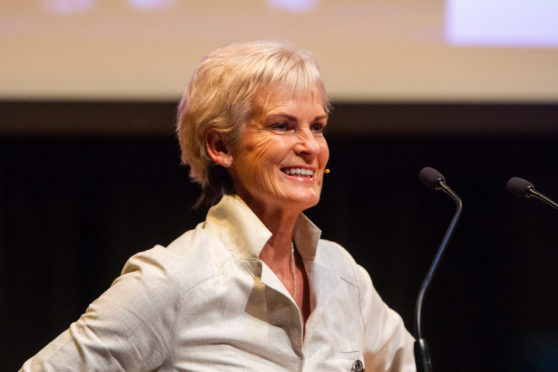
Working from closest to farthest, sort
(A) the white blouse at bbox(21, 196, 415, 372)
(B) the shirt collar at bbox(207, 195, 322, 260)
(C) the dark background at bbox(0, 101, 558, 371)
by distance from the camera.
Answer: (A) the white blouse at bbox(21, 196, 415, 372) → (B) the shirt collar at bbox(207, 195, 322, 260) → (C) the dark background at bbox(0, 101, 558, 371)

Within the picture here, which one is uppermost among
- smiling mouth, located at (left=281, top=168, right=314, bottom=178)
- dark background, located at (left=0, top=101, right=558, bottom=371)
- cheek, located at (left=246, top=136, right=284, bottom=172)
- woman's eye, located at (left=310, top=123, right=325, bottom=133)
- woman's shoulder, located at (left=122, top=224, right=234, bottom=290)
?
Answer: woman's eye, located at (left=310, top=123, right=325, bottom=133)

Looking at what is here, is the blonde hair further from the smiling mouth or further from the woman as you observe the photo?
the smiling mouth

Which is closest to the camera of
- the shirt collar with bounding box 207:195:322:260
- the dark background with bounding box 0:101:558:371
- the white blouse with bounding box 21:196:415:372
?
the white blouse with bounding box 21:196:415:372

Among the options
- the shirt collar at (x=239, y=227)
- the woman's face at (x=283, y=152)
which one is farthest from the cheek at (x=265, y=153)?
the shirt collar at (x=239, y=227)

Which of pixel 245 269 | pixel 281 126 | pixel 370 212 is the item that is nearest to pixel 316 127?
pixel 281 126

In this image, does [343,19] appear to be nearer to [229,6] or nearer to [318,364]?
[229,6]

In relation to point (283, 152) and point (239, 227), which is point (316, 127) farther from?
point (239, 227)

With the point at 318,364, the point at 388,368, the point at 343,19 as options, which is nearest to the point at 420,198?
the point at 343,19

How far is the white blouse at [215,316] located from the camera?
5.19 ft

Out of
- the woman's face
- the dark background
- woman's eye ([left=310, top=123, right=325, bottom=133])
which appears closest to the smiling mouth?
the woman's face

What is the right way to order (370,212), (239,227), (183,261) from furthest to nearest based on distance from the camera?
(370,212) < (239,227) < (183,261)

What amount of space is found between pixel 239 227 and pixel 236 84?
13.3 inches

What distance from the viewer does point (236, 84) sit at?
1767mm

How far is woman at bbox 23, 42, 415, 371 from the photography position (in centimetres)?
160
